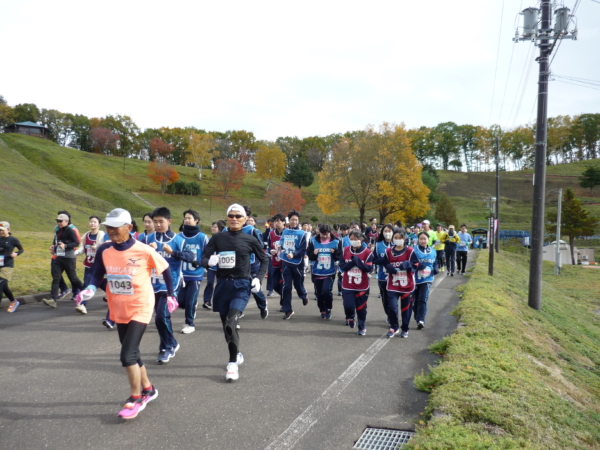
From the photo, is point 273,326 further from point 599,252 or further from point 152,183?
point 152,183

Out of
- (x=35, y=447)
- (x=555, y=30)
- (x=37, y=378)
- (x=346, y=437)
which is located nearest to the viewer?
(x=35, y=447)

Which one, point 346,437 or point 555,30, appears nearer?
point 346,437

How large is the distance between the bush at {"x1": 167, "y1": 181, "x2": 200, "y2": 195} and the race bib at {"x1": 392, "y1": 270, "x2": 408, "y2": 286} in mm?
61333

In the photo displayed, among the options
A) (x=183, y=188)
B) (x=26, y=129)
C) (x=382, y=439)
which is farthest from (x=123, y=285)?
(x=26, y=129)

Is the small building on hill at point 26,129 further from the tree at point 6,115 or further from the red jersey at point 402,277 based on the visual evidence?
the red jersey at point 402,277

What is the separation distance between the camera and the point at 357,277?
7766 millimetres

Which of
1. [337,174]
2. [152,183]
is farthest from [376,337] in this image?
[152,183]

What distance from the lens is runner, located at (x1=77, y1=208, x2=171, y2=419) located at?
13.8 feet

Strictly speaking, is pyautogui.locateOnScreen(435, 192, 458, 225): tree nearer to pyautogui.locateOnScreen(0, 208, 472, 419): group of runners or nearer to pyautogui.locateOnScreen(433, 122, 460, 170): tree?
pyautogui.locateOnScreen(0, 208, 472, 419): group of runners

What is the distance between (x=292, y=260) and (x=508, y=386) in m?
5.14

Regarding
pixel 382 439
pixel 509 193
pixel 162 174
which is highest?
pixel 509 193

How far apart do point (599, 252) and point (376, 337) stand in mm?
43886

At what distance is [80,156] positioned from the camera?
7762 cm

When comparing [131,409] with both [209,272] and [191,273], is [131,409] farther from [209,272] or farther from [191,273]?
[209,272]
